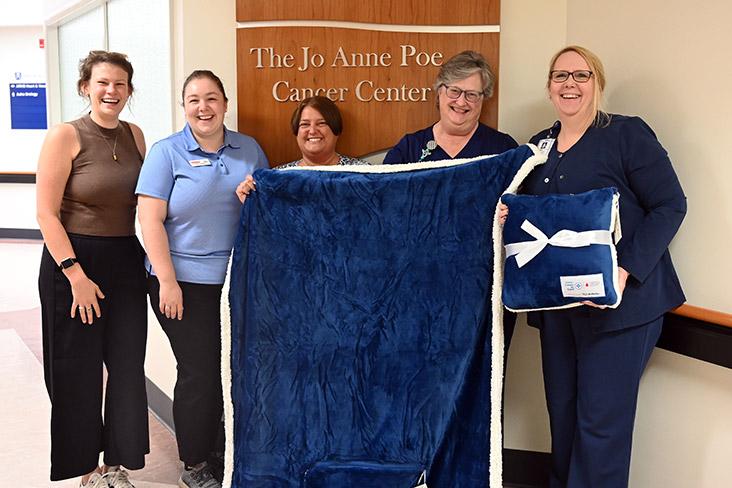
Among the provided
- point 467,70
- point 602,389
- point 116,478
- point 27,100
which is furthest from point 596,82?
point 27,100

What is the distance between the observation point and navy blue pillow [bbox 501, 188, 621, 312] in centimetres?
185

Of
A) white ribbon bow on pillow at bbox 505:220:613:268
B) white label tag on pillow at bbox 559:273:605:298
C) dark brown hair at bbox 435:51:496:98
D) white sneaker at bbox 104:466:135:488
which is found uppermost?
dark brown hair at bbox 435:51:496:98

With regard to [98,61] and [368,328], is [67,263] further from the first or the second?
[368,328]

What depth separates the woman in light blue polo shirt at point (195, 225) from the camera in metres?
2.41

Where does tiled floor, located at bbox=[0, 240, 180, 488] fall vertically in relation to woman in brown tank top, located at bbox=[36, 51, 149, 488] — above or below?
below

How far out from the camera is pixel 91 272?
8.23ft

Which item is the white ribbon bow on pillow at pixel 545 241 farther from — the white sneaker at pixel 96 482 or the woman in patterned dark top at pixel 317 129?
the white sneaker at pixel 96 482

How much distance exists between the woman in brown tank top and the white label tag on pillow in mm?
1524

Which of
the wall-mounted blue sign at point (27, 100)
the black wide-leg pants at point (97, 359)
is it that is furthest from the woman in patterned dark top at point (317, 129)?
the wall-mounted blue sign at point (27, 100)

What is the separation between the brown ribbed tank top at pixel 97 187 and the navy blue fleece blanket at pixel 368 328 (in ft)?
1.87

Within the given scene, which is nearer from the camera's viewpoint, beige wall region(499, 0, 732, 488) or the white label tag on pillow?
the white label tag on pillow

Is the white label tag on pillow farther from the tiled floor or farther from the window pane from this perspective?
the window pane

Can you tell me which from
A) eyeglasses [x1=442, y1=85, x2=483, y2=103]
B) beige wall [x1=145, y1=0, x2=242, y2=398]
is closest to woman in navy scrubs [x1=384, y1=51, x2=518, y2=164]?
eyeglasses [x1=442, y1=85, x2=483, y2=103]

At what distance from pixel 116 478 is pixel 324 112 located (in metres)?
1.57
